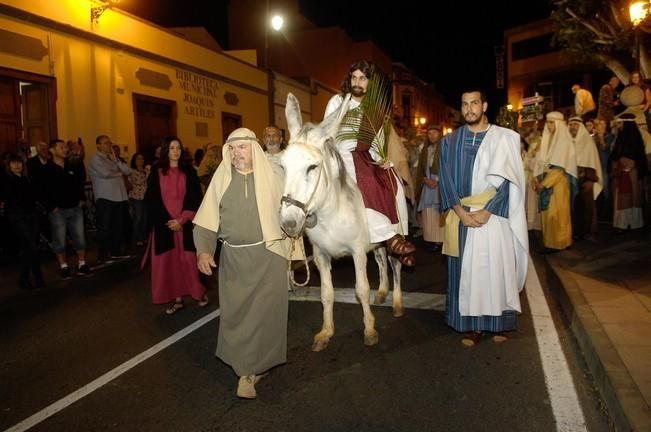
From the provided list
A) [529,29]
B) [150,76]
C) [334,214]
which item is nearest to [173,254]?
[334,214]

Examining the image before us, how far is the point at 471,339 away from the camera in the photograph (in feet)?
16.3

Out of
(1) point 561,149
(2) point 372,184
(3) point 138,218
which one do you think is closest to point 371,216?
(2) point 372,184

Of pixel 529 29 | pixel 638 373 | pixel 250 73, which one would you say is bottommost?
pixel 638 373

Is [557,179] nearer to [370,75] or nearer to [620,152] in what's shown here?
[620,152]

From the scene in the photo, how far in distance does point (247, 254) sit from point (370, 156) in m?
2.07

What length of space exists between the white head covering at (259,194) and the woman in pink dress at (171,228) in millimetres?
2249

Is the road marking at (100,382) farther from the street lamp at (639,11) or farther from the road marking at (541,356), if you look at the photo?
the street lamp at (639,11)

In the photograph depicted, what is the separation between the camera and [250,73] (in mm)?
22391

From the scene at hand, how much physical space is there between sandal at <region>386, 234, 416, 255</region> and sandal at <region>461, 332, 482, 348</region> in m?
0.95

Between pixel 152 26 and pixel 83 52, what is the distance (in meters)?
3.13

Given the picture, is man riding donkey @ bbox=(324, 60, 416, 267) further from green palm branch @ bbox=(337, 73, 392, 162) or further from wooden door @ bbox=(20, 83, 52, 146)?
wooden door @ bbox=(20, 83, 52, 146)

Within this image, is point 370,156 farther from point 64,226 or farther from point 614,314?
point 64,226

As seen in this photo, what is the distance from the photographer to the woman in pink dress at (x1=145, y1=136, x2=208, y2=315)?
20.7 ft

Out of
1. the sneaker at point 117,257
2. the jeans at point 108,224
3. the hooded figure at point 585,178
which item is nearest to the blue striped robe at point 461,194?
the hooded figure at point 585,178
